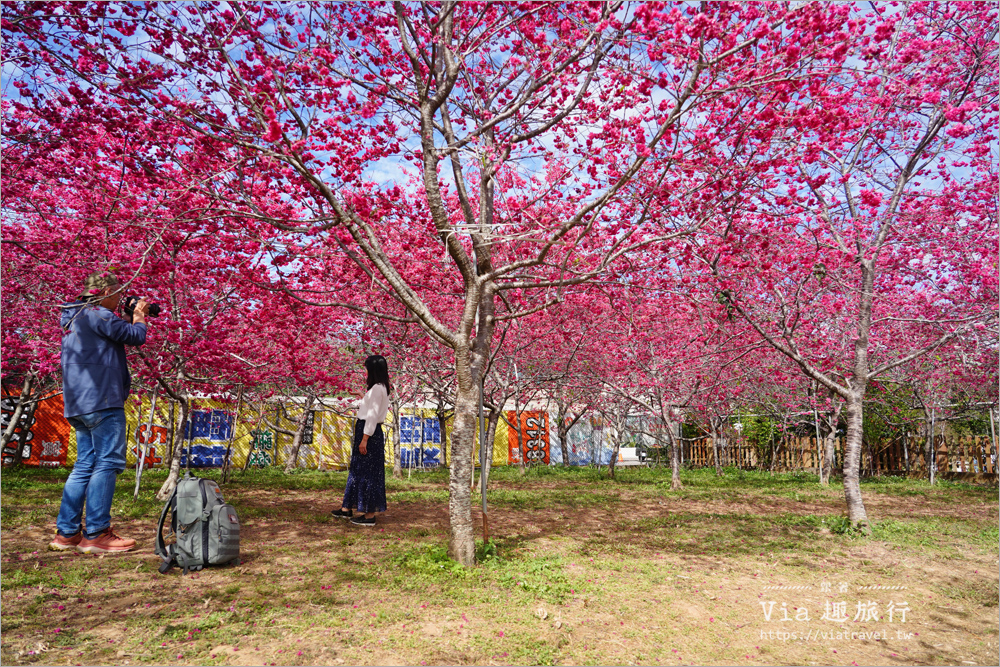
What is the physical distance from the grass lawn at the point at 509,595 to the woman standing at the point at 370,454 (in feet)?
0.80

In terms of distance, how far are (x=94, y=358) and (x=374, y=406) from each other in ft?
8.80

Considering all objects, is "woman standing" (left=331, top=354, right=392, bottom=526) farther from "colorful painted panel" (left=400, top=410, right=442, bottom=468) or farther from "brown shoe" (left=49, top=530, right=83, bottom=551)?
"colorful painted panel" (left=400, top=410, right=442, bottom=468)

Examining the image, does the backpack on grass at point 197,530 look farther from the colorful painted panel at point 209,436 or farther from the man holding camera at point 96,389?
the colorful painted panel at point 209,436

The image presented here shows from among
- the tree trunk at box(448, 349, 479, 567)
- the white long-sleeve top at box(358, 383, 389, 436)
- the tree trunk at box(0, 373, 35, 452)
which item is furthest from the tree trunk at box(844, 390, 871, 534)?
the tree trunk at box(0, 373, 35, 452)

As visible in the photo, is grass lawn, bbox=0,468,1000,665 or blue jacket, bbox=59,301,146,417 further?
blue jacket, bbox=59,301,146,417

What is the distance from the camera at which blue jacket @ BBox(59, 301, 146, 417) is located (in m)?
3.74

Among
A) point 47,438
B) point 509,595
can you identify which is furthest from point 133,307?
point 47,438

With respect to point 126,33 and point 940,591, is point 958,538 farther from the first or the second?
point 126,33

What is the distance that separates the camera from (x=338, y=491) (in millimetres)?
9844

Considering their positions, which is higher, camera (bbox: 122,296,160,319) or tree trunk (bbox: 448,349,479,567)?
camera (bbox: 122,296,160,319)

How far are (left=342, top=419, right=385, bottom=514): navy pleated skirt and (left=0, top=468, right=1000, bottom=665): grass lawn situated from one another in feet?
0.92

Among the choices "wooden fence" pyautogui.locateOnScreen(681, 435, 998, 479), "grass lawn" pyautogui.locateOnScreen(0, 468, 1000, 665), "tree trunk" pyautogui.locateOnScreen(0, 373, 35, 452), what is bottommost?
"wooden fence" pyautogui.locateOnScreen(681, 435, 998, 479)

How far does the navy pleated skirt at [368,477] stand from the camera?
6387 millimetres

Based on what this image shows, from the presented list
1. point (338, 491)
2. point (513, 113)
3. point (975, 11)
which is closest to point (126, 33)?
point (513, 113)
